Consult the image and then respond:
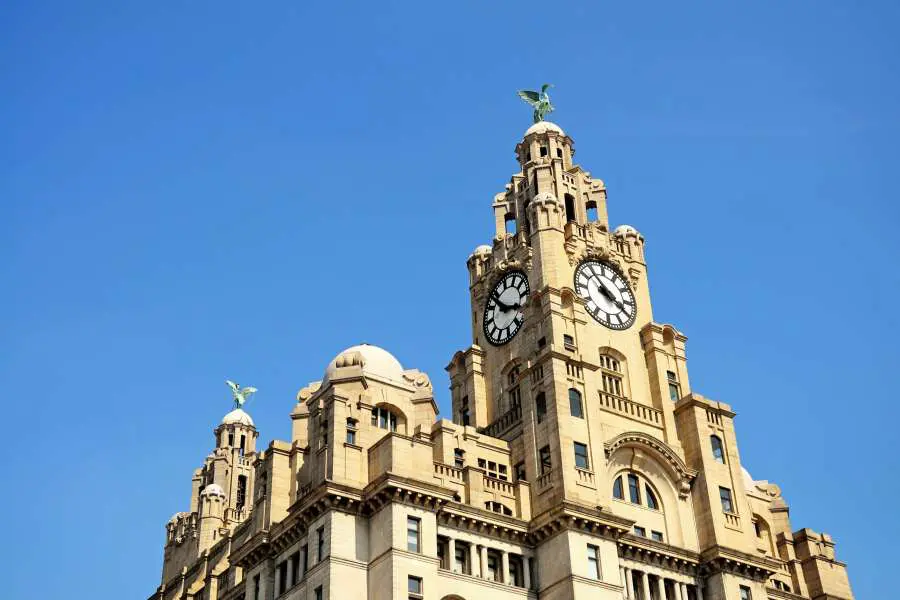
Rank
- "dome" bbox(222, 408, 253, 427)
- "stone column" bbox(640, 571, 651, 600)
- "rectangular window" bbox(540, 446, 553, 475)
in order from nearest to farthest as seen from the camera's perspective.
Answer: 1. "stone column" bbox(640, 571, 651, 600)
2. "rectangular window" bbox(540, 446, 553, 475)
3. "dome" bbox(222, 408, 253, 427)

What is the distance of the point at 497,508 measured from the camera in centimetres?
8288

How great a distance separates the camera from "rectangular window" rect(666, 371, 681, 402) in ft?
313

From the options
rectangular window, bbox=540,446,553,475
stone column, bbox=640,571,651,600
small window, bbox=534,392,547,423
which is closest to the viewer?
stone column, bbox=640,571,651,600

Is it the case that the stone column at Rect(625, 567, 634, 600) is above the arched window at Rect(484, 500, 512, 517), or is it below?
below

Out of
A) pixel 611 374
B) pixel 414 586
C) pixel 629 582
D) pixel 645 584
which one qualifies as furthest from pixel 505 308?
pixel 414 586

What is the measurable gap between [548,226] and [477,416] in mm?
14931

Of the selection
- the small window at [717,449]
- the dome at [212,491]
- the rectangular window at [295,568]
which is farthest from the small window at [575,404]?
the dome at [212,491]

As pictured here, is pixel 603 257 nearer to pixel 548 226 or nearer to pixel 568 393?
pixel 548 226

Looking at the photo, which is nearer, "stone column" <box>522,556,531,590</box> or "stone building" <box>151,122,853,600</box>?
"stone building" <box>151,122,853,600</box>

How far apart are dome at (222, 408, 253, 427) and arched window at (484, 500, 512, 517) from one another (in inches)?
1810

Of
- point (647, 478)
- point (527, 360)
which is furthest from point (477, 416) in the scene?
point (647, 478)

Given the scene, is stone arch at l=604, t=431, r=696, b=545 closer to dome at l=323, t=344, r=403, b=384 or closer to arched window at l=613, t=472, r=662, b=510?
arched window at l=613, t=472, r=662, b=510

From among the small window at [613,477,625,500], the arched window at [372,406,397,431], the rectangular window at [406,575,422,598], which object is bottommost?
the rectangular window at [406,575,422,598]

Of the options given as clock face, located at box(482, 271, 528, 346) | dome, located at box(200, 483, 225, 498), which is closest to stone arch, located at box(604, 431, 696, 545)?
clock face, located at box(482, 271, 528, 346)
